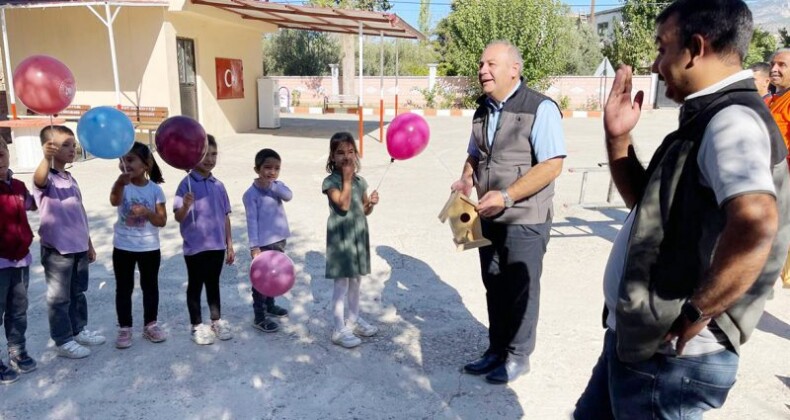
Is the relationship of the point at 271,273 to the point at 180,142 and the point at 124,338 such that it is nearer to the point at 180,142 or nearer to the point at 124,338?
Result: the point at 180,142

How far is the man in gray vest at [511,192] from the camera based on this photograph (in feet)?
9.94

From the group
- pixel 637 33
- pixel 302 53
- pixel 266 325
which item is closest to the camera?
pixel 266 325

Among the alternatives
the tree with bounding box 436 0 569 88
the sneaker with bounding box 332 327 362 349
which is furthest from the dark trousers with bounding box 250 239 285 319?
the tree with bounding box 436 0 569 88

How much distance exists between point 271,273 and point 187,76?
11.7 m

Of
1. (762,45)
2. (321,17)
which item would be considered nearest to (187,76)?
(321,17)

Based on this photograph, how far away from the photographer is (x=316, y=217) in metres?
6.80

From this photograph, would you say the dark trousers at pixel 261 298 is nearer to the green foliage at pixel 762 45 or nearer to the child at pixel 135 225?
the child at pixel 135 225

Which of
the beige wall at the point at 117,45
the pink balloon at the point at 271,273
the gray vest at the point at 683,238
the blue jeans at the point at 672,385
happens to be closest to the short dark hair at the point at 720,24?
the gray vest at the point at 683,238

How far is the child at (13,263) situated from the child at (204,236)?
2.57ft

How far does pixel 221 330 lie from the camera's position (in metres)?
3.76

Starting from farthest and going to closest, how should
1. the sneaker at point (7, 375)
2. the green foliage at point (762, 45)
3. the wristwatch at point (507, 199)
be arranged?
the green foliage at point (762, 45), the sneaker at point (7, 375), the wristwatch at point (507, 199)

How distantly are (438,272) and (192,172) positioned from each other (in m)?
2.30

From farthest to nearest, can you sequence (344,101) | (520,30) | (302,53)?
(302,53) → (344,101) → (520,30)

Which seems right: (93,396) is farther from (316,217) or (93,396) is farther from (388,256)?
(316,217)
